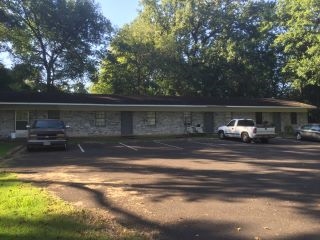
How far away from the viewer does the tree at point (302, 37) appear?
3844 centimetres

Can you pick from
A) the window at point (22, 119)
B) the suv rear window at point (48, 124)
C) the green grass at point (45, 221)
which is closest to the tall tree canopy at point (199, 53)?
the window at point (22, 119)

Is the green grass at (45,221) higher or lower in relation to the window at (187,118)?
lower

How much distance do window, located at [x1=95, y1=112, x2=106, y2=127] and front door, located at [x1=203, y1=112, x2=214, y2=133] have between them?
8702 millimetres

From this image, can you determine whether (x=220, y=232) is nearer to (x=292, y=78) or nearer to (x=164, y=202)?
(x=164, y=202)

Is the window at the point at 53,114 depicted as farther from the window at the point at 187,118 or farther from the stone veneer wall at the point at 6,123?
the window at the point at 187,118

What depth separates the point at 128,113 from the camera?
3328 cm

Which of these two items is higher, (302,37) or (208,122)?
(302,37)

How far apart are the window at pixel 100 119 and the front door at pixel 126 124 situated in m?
1.44

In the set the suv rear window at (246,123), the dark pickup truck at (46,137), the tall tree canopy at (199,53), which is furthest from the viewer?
the tall tree canopy at (199,53)

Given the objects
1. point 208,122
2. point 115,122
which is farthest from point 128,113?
point 208,122

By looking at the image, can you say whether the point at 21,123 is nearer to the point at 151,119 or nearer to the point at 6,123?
the point at 6,123

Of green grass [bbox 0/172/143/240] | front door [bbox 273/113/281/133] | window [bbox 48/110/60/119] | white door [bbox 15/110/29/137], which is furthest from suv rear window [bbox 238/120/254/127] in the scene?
green grass [bbox 0/172/143/240]

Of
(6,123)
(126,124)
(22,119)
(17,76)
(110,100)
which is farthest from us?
(17,76)

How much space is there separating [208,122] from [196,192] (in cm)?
2642
